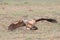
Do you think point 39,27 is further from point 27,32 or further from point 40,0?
point 40,0

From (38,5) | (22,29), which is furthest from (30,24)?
(38,5)

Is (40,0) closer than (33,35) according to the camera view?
Answer: No

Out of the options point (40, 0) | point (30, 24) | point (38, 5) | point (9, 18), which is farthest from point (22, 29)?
point (40, 0)

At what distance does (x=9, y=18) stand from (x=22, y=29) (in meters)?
2.19

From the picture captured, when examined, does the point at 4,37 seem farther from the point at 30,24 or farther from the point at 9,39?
the point at 30,24

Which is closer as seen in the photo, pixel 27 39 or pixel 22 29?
pixel 27 39

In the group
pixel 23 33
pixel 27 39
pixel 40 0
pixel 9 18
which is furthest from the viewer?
pixel 40 0

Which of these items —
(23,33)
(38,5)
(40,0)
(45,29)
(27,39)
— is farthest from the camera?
(40,0)

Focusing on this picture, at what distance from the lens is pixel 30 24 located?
24.7ft

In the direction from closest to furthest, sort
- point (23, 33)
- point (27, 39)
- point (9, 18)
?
point (27, 39), point (23, 33), point (9, 18)

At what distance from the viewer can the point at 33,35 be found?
22.5 ft

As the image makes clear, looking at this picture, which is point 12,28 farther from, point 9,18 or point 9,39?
point 9,18

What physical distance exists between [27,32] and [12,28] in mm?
514

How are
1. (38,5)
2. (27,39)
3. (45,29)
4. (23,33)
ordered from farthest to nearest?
1. (38,5)
2. (45,29)
3. (23,33)
4. (27,39)
